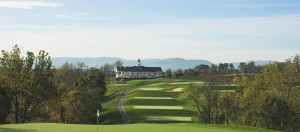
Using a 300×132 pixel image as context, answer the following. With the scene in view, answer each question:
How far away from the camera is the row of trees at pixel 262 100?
56.0m

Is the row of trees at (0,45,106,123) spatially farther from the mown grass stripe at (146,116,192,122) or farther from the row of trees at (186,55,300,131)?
the row of trees at (186,55,300,131)

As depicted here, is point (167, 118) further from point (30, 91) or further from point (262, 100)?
point (30, 91)

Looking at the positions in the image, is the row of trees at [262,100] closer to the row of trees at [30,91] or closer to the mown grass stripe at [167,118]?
the mown grass stripe at [167,118]

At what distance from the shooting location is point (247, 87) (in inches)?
2399

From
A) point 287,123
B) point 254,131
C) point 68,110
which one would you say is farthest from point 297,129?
point 68,110

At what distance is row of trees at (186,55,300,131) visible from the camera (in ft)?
184

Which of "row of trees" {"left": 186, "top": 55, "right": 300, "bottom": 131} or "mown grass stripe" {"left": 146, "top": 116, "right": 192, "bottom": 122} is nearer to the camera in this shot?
"row of trees" {"left": 186, "top": 55, "right": 300, "bottom": 131}

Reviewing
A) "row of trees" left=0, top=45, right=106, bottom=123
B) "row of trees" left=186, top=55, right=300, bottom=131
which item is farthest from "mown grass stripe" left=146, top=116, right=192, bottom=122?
"row of trees" left=0, top=45, right=106, bottom=123

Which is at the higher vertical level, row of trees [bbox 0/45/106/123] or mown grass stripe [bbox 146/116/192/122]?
row of trees [bbox 0/45/106/123]

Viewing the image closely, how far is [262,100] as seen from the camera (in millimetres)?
55906

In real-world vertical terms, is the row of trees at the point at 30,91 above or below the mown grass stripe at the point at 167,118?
above

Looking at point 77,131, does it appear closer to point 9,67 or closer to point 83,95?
point 9,67

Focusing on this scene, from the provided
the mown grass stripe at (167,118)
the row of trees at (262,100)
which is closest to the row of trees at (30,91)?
the mown grass stripe at (167,118)

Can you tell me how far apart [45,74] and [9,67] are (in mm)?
4655
